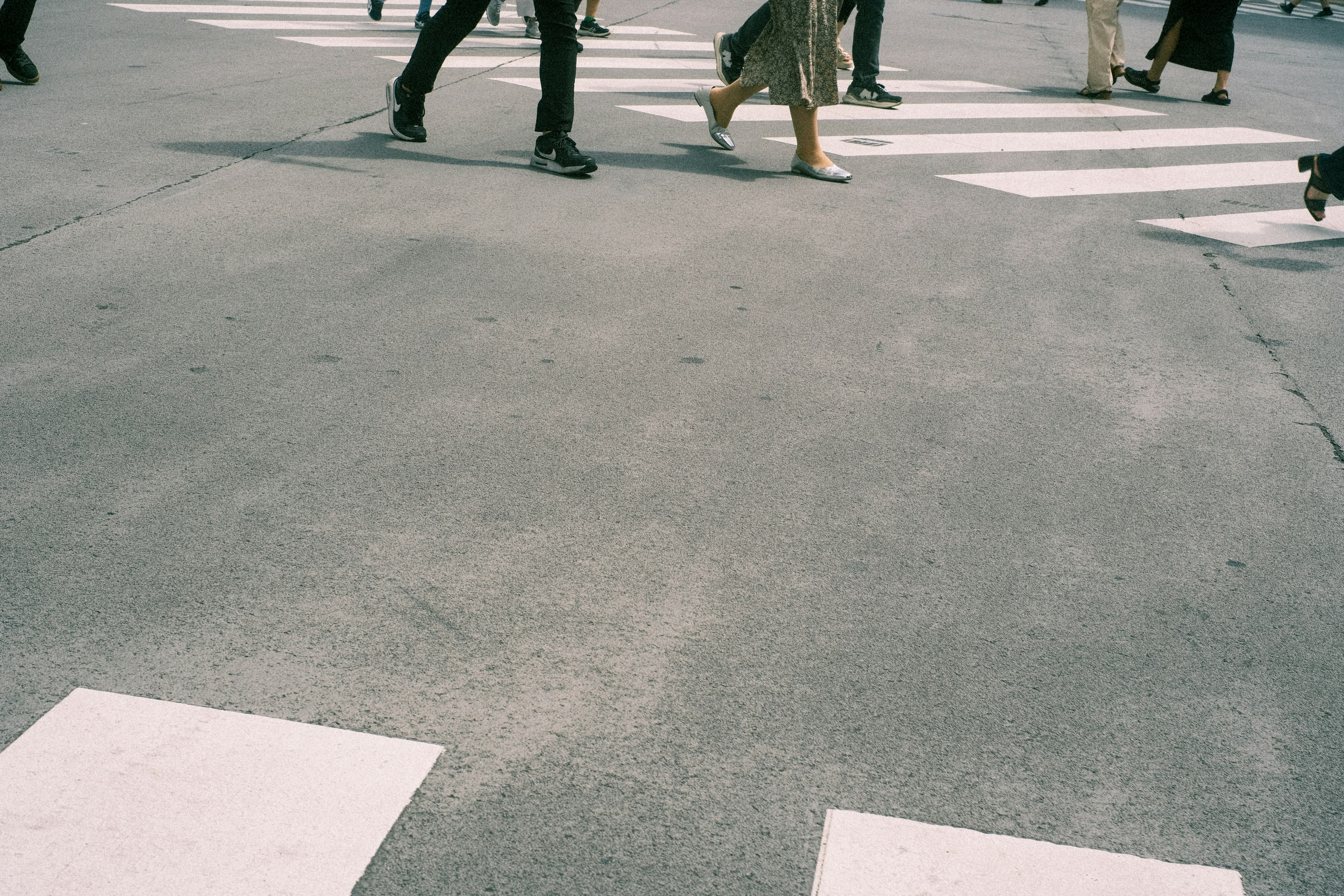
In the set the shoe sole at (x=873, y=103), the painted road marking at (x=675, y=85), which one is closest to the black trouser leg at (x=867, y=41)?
the shoe sole at (x=873, y=103)

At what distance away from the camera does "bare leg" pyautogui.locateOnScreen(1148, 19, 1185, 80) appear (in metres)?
11.2

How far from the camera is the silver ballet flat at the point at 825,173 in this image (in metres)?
6.98

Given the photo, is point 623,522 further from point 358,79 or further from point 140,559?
point 358,79

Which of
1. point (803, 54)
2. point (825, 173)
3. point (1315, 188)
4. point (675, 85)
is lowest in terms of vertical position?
point (825, 173)

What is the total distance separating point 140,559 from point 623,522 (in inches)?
44.7

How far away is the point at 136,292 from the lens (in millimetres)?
4410

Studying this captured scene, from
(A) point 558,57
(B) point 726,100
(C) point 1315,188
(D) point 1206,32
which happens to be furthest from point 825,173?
(D) point 1206,32

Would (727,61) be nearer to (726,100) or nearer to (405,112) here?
(726,100)

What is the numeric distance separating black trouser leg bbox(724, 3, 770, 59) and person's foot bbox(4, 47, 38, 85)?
4.33m

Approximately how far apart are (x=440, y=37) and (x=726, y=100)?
1786 millimetres

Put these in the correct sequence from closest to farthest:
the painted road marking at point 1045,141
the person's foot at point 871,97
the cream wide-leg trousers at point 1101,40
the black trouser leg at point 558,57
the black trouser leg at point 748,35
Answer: the black trouser leg at point 558,57
the black trouser leg at point 748,35
the painted road marking at point 1045,141
the person's foot at point 871,97
the cream wide-leg trousers at point 1101,40

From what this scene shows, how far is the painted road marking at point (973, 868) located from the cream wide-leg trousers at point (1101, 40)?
31.5ft

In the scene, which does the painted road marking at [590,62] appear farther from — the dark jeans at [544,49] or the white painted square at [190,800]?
the white painted square at [190,800]

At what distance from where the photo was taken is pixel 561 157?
6488 millimetres
